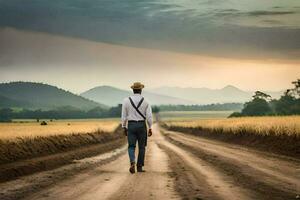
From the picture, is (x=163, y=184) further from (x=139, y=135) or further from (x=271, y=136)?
(x=271, y=136)

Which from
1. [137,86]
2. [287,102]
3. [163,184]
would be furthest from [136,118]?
[287,102]

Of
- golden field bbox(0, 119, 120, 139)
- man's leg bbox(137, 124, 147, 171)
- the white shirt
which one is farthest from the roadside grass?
golden field bbox(0, 119, 120, 139)

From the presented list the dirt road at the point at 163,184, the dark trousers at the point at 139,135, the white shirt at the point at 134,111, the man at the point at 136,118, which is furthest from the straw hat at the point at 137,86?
the dirt road at the point at 163,184

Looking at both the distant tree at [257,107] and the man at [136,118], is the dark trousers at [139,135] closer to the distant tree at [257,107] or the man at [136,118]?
the man at [136,118]

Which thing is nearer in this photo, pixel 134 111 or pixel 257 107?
pixel 134 111

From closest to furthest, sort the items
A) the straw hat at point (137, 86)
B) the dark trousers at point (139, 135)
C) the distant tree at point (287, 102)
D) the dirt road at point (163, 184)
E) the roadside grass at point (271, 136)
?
the dirt road at point (163, 184) < the dark trousers at point (139, 135) < the straw hat at point (137, 86) < the roadside grass at point (271, 136) < the distant tree at point (287, 102)

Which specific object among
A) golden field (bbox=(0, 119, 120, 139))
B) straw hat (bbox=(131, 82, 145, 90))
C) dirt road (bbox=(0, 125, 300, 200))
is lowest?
dirt road (bbox=(0, 125, 300, 200))

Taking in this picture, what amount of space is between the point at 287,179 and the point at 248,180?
1.01 metres

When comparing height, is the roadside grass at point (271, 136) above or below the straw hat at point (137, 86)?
below

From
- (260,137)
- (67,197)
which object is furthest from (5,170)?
(260,137)

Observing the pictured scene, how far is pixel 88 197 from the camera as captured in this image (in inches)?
421

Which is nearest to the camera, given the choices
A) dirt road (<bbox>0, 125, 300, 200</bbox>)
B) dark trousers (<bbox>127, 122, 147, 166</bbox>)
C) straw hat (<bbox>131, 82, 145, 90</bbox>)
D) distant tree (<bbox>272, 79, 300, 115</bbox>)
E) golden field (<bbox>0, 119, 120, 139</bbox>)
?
dirt road (<bbox>0, 125, 300, 200</bbox>)

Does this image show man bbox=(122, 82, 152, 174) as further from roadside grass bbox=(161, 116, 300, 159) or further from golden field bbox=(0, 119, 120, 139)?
golden field bbox=(0, 119, 120, 139)

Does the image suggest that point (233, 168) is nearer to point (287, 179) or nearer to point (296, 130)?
point (287, 179)
